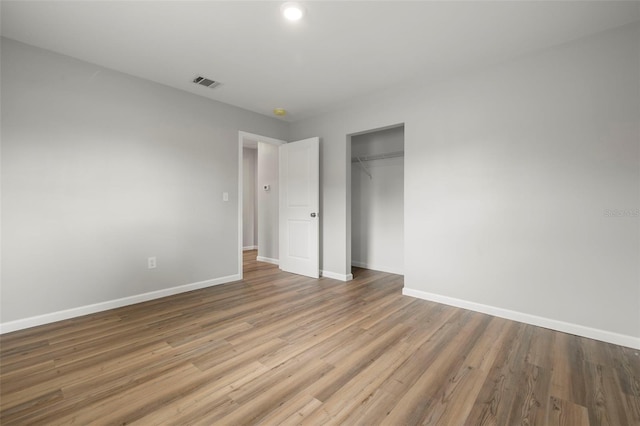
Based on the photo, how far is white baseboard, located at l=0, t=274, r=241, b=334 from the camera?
8.09 feet

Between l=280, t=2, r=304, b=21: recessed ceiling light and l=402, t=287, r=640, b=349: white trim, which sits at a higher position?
l=280, t=2, r=304, b=21: recessed ceiling light

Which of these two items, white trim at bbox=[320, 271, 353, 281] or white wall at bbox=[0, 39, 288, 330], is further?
white trim at bbox=[320, 271, 353, 281]

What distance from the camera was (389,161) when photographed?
4676 mm

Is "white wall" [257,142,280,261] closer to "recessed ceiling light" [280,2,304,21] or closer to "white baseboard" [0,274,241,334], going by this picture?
"white baseboard" [0,274,241,334]

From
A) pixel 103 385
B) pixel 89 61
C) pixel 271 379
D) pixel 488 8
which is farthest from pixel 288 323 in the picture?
pixel 89 61

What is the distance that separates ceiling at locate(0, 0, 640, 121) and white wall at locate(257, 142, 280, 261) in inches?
94.4

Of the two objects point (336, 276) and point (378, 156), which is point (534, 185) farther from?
point (336, 276)

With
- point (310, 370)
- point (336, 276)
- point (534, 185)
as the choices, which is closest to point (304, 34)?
point (534, 185)

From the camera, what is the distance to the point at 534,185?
2639mm

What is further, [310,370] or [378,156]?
[378,156]

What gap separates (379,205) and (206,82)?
10.2 ft

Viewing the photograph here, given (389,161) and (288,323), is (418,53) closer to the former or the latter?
(389,161)

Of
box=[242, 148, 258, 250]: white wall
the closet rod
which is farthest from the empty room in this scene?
box=[242, 148, 258, 250]: white wall

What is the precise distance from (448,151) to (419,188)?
512mm
